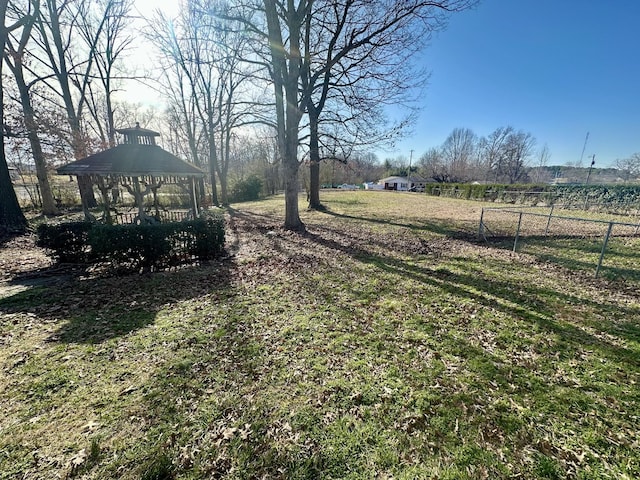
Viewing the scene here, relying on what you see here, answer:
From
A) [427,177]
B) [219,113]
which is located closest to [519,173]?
[427,177]

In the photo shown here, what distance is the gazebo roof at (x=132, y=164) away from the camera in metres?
8.46

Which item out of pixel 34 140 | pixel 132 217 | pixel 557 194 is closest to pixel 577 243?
pixel 132 217

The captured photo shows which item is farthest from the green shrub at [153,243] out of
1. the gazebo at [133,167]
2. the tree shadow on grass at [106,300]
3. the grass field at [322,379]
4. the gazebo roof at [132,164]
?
the gazebo roof at [132,164]

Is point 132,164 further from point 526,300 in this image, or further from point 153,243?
point 526,300

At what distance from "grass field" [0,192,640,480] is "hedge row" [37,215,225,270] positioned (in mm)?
841

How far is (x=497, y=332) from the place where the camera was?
3832 millimetres

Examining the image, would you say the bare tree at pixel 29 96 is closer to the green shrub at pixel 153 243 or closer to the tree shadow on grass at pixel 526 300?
the green shrub at pixel 153 243

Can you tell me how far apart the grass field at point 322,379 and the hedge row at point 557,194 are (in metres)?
20.6

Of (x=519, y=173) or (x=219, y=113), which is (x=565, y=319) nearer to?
(x=219, y=113)

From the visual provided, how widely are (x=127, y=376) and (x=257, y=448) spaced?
1912 mm

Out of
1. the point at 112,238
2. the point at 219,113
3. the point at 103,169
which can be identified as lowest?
the point at 112,238

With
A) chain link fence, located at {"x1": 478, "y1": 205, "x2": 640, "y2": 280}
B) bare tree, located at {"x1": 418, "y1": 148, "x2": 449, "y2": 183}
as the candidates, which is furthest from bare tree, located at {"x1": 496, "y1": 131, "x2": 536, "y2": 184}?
chain link fence, located at {"x1": 478, "y1": 205, "x2": 640, "y2": 280}

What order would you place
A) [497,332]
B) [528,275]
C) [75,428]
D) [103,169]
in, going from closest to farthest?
[75,428], [497,332], [528,275], [103,169]

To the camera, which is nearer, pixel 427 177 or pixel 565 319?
pixel 565 319
